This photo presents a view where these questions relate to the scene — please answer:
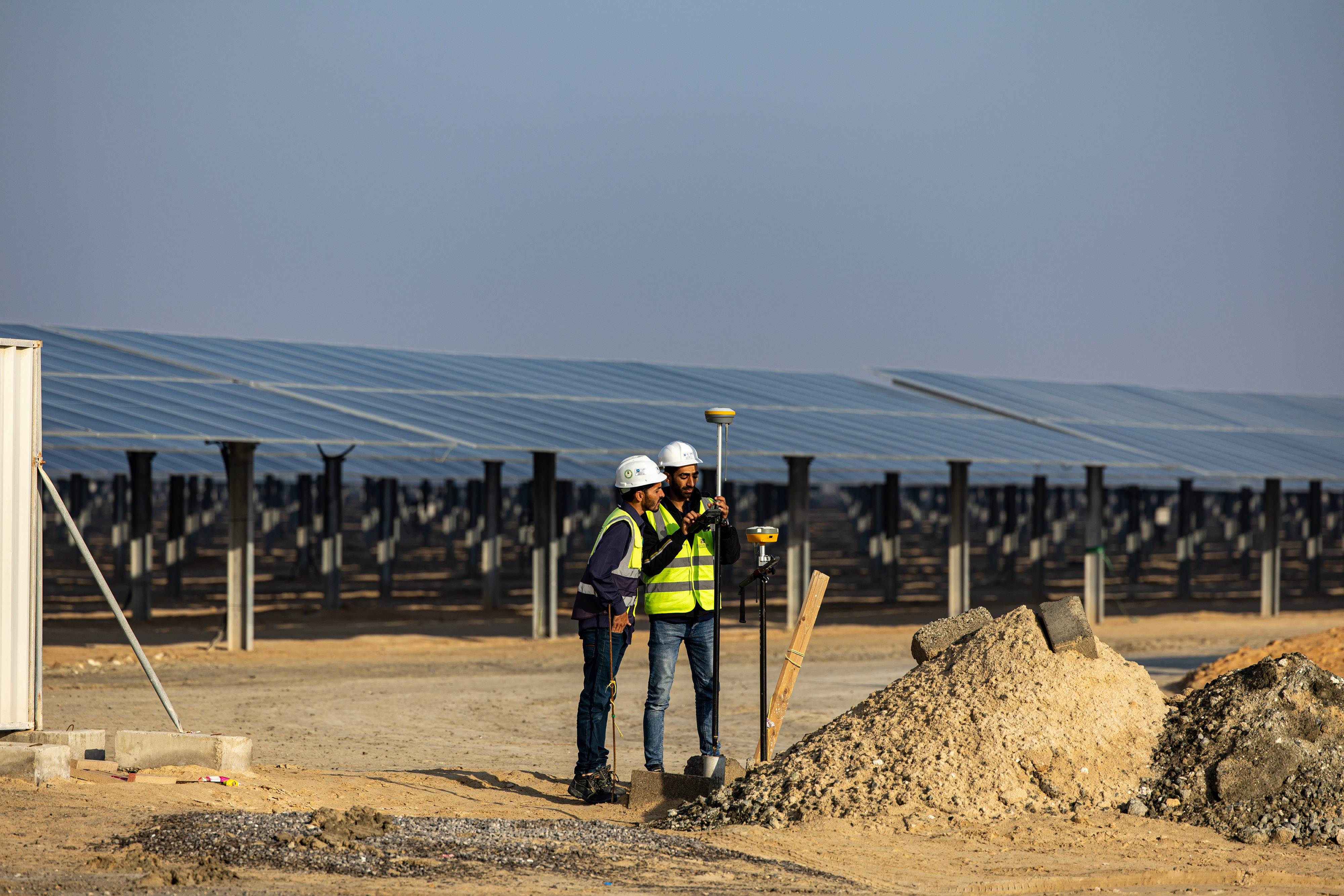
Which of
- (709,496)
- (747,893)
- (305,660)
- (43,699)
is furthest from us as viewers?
(305,660)

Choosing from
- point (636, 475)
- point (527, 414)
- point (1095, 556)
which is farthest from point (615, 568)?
point (1095, 556)

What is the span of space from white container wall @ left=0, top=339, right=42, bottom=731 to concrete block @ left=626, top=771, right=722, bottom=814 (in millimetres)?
3374

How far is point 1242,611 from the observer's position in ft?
83.4

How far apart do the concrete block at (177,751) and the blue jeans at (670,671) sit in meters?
2.29

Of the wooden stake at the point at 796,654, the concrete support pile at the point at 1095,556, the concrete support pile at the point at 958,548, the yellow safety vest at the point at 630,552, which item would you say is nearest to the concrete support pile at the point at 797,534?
the concrete support pile at the point at 958,548

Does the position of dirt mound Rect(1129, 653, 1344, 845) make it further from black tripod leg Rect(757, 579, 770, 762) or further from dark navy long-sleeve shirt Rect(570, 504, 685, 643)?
dark navy long-sleeve shirt Rect(570, 504, 685, 643)

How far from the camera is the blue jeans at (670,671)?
24.6ft

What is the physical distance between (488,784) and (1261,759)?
14.2ft

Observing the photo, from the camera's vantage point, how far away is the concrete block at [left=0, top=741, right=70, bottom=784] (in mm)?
6914

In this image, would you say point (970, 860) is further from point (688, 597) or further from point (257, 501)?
point (257, 501)

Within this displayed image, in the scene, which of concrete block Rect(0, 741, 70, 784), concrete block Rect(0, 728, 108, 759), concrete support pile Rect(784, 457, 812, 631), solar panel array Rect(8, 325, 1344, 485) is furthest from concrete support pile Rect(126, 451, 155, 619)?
concrete block Rect(0, 741, 70, 784)

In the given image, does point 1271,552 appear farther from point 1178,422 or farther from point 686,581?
point 686,581

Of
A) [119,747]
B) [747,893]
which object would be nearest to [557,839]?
[747,893]

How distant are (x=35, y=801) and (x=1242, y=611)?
23.3m
